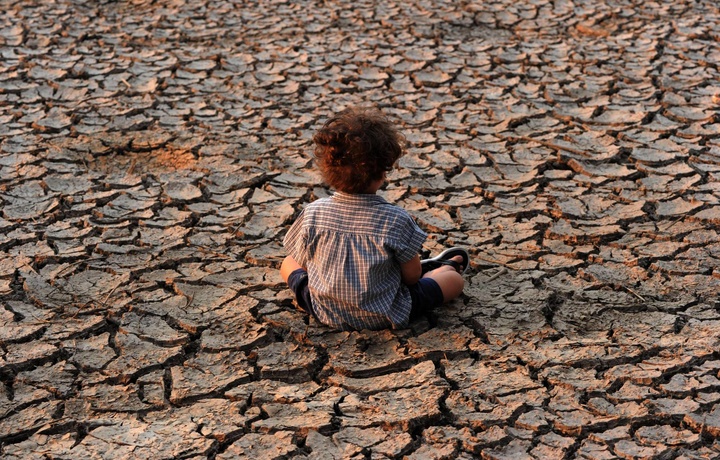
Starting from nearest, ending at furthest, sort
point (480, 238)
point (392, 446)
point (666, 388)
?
point (392, 446) → point (666, 388) → point (480, 238)

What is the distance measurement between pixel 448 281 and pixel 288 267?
565 mm

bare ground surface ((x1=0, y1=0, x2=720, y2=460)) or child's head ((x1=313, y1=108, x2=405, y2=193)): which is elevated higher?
child's head ((x1=313, y1=108, x2=405, y2=193))

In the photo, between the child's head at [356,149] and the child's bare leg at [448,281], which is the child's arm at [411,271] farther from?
the child's head at [356,149]

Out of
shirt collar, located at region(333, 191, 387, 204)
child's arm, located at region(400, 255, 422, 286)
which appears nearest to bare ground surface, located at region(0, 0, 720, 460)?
child's arm, located at region(400, 255, 422, 286)

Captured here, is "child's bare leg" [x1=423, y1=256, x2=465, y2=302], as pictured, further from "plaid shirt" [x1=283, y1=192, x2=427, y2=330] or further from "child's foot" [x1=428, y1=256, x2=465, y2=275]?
"plaid shirt" [x1=283, y1=192, x2=427, y2=330]

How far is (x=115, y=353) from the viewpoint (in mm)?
3156

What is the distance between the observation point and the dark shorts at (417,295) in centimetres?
325

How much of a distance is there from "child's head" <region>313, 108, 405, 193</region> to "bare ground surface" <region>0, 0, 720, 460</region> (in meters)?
0.53

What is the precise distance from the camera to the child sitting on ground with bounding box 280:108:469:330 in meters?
3.05

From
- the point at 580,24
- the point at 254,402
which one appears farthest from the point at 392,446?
the point at 580,24

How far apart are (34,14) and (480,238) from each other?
171 inches

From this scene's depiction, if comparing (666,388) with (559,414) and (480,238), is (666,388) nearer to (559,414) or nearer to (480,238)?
(559,414)

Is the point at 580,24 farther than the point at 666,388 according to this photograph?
Yes

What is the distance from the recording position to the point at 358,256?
3094 millimetres
